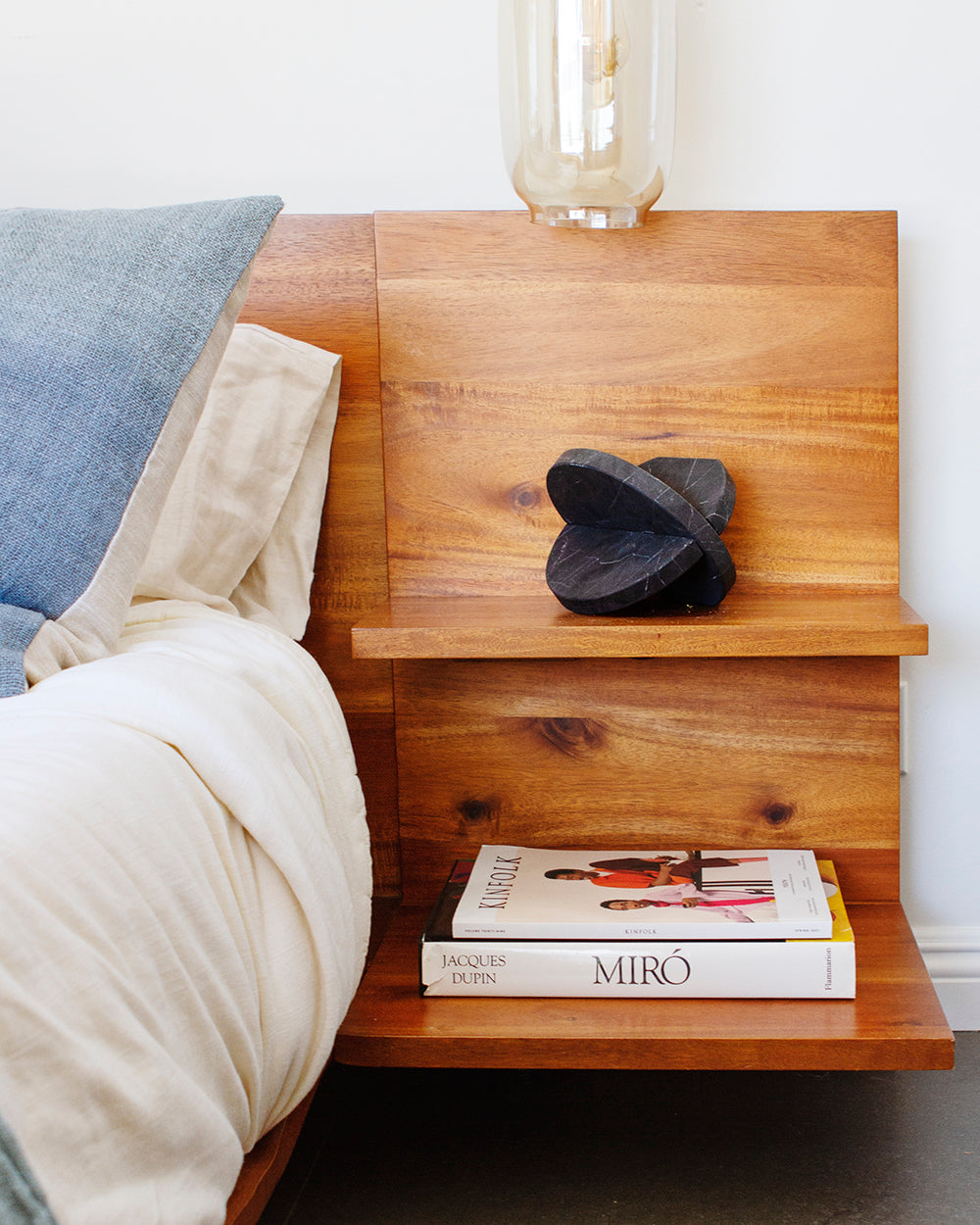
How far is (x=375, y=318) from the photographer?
1196mm

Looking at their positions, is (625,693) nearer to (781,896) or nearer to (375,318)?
(781,896)

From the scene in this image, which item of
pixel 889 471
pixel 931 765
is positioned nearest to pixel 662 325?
pixel 889 471

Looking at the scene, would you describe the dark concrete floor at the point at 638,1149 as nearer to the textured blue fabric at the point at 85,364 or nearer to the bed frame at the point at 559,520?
the bed frame at the point at 559,520

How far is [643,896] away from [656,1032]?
0.14 meters

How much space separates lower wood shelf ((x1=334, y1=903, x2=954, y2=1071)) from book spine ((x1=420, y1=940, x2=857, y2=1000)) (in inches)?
0.4

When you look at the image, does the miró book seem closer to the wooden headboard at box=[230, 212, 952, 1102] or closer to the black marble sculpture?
the wooden headboard at box=[230, 212, 952, 1102]

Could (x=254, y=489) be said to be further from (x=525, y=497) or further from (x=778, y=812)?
(x=778, y=812)

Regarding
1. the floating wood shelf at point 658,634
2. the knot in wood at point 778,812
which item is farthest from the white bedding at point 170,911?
the knot in wood at point 778,812

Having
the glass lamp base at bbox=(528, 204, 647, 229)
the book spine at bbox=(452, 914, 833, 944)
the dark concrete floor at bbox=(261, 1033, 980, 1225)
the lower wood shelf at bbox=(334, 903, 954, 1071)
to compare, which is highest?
the glass lamp base at bbox=(528, 204, 647, 229)

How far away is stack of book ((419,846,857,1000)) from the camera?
1.00 m

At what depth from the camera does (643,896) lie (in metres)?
1.07

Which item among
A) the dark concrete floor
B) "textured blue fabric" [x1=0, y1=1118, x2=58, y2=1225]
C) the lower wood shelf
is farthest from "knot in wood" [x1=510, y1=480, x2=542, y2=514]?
"textured blue fabric" [x1=0, y1=1118, x2=58, y2=1225]

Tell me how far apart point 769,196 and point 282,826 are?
85 cm

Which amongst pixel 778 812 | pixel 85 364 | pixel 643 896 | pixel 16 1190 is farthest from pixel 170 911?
pixel 778 812
